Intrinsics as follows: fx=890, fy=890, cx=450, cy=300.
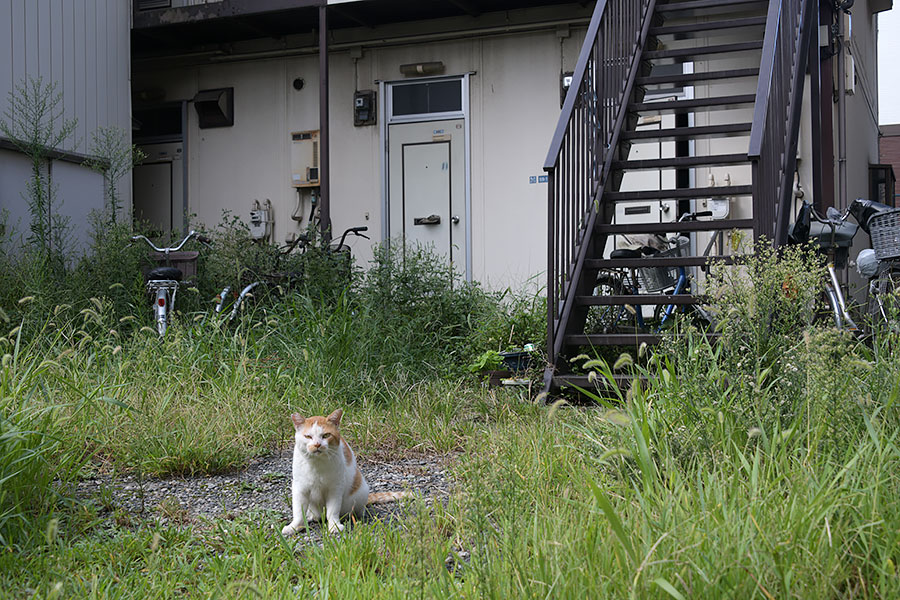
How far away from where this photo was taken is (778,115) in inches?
226

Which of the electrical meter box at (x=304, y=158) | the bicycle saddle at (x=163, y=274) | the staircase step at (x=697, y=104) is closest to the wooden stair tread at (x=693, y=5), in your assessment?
the staircase step at (x=697, y=104)

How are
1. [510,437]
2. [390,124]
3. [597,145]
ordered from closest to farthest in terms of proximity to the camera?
[510,437]
[597,145]
[390,124]

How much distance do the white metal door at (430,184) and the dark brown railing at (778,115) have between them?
3.82m

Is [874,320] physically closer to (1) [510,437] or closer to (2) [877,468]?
(1) [510,437]

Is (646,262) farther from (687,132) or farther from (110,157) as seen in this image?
(110,157)

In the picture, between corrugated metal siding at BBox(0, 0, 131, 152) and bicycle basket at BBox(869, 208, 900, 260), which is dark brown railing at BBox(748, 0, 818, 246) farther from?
corrugated metal siding at BBox(0, 0, 131, 152)

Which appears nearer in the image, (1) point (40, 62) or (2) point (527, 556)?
(2) point (527, 556)

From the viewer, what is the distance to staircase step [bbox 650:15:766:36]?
6785 millimetres

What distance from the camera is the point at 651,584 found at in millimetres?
1934

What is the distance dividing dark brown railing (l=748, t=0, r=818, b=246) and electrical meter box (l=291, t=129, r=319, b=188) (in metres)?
5.21

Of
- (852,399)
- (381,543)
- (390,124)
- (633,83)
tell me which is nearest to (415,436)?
(381,543)

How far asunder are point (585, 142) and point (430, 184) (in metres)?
3.87

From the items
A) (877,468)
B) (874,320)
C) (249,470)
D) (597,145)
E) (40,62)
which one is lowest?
(249,470)

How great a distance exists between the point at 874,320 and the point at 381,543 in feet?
8.89
